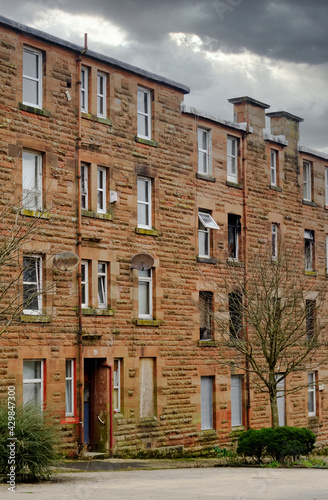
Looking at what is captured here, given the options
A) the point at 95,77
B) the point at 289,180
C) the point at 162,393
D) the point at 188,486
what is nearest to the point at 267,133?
the point at 289,180

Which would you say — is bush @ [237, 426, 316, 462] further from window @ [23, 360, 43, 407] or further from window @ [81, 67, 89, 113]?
window @ [81, 67, 89, 113]

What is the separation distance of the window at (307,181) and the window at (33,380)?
18201mm

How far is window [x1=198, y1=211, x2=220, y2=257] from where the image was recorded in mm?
31391

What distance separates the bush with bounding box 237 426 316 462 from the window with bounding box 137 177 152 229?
810cm

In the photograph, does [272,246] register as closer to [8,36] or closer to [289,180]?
[289,180]

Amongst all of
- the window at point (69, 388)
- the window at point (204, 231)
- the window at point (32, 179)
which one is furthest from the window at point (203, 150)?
the window at point (69, 388)

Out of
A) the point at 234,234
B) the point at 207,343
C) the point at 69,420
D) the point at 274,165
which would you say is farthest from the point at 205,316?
the point at 274,165

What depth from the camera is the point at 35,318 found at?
2448cm

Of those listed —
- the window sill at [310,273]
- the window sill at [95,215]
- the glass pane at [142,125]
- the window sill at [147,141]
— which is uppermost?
the glass pane at [142,125]

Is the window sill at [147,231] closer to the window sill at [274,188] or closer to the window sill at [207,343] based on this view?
the window sill at [207,343]

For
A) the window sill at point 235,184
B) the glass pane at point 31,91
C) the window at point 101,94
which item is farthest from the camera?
the window sill at point 235,184

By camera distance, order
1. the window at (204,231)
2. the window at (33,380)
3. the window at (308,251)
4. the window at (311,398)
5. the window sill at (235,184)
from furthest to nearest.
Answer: the window at (308,251) → the window at (311,398) → the window sill at (235,184) → the window at (204,231) → the window at (33,380)

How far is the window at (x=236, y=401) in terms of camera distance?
3266cm

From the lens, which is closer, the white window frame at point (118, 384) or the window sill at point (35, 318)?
the window sill at point (35, 318)
